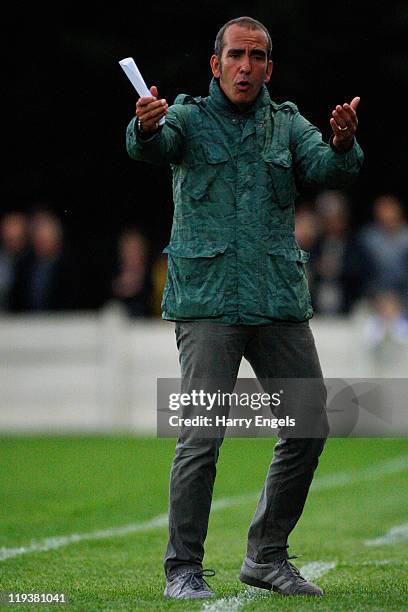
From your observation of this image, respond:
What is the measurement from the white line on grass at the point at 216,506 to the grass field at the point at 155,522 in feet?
0.03

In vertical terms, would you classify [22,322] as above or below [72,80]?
below

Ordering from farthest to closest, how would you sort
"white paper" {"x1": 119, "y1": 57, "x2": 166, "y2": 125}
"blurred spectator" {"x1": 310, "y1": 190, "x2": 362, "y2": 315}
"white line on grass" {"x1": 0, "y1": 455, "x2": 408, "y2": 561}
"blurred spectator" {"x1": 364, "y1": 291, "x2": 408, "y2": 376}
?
"blurred spectator" {"x1": 364, "y1": 291, "x2": 408, "y2": 376}, "blurred spectator" {"x1": 310, "y1": 190, "x2": 362, "y2": 315}, "white line on grass" {"x1": 0, "y1": 455, "x2": 408, "y2": 561}, "white paper" {"x1": 119, "y1": 57, "x2": 166, "y2": 125}

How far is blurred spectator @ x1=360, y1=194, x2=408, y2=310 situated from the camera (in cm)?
1577

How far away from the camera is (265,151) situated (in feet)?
21.3

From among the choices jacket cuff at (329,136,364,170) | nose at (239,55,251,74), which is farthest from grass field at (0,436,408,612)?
nose at (239,55,251,74)

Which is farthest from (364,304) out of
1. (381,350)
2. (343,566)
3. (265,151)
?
(265,151)

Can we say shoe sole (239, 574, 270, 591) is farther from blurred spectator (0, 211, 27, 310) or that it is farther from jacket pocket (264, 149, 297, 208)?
blurred spectator (0, 211, 27, 310)

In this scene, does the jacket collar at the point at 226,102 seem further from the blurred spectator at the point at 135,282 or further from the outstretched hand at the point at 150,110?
the blurred spectator at the point at 135,282

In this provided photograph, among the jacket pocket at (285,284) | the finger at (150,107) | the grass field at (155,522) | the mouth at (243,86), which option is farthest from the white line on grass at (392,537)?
the finger at (150,107)

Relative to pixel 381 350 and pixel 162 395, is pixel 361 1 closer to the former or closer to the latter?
pixel 381 350

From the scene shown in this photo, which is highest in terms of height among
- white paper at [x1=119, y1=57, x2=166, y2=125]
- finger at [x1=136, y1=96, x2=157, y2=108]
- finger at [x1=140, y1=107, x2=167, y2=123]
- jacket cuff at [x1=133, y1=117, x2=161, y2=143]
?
white paper at [x1=119, y1=57, x2=166, y2=125]

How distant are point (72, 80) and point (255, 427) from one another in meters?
13.6

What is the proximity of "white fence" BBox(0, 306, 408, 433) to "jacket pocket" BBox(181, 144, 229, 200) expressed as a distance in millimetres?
10059

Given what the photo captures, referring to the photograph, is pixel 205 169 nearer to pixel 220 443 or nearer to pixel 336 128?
pixel 336 128
